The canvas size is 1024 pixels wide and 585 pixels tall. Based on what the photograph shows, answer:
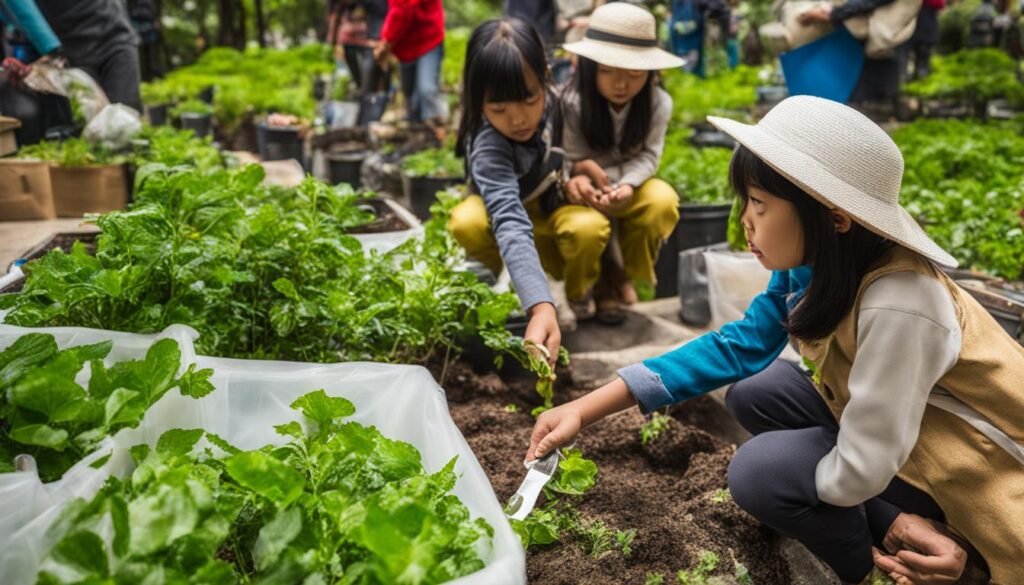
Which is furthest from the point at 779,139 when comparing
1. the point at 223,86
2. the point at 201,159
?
the point at 223,86

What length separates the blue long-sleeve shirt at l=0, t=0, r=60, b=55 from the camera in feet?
11.7

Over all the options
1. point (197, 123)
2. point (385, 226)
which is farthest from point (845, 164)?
point (197, 123)

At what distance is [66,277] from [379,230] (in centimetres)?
201

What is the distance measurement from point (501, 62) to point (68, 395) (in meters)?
1.50

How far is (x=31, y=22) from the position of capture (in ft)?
11.9

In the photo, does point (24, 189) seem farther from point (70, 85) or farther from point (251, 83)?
point (251, 83)

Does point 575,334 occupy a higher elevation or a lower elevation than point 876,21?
lower

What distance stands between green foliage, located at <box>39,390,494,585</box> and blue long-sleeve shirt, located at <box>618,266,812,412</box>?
0.60m

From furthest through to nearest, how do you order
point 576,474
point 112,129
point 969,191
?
point 969,191, point 112,129, point 576,474

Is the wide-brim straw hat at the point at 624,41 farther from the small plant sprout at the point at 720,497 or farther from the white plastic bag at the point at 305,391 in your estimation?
the white plastic bag at the point at 305,391

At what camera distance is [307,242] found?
1886 millimetres

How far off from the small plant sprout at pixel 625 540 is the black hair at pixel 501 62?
1.30m

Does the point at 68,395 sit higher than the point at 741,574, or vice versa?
the point at 68,395

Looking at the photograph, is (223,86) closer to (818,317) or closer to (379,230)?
(379,230)
